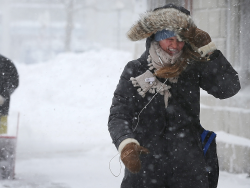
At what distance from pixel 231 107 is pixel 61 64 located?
10263mm

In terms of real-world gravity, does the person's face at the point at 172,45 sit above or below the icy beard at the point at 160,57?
above

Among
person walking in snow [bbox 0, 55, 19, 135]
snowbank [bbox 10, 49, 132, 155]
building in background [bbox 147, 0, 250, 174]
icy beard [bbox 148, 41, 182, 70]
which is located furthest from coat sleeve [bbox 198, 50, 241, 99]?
snowbank [bbox 10, 49, 132, 155]

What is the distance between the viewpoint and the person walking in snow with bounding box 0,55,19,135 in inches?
216

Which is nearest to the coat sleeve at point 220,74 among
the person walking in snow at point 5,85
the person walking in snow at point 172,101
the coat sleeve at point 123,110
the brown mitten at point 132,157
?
the person walking in snow at point 172,101

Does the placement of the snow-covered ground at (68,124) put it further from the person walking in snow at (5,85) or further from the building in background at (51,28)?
the building in background at (51,28)

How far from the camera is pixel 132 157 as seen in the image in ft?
7.63

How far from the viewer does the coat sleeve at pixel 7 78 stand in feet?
18.2

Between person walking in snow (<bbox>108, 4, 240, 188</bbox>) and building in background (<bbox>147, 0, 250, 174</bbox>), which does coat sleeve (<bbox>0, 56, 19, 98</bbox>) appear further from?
person walking in snow (<bbox>108, 4, 240, 188</bbox>)

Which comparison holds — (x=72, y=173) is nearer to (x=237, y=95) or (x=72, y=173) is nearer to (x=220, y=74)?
(x=237, y=95)

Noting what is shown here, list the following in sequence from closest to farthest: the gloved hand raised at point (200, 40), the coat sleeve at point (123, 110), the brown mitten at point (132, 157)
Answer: the brown mitten at point (132, 157), the coat sleeve at point (123, 110), the gloved hand raised at point (200, 40)

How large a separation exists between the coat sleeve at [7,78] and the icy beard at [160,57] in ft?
10.5

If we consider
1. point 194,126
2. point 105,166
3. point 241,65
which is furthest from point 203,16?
point 194,126

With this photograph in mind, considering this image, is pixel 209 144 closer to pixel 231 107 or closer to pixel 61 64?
pixel 231 107

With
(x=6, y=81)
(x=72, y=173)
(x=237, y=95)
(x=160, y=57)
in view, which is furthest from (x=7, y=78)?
(x=160, y=57)
